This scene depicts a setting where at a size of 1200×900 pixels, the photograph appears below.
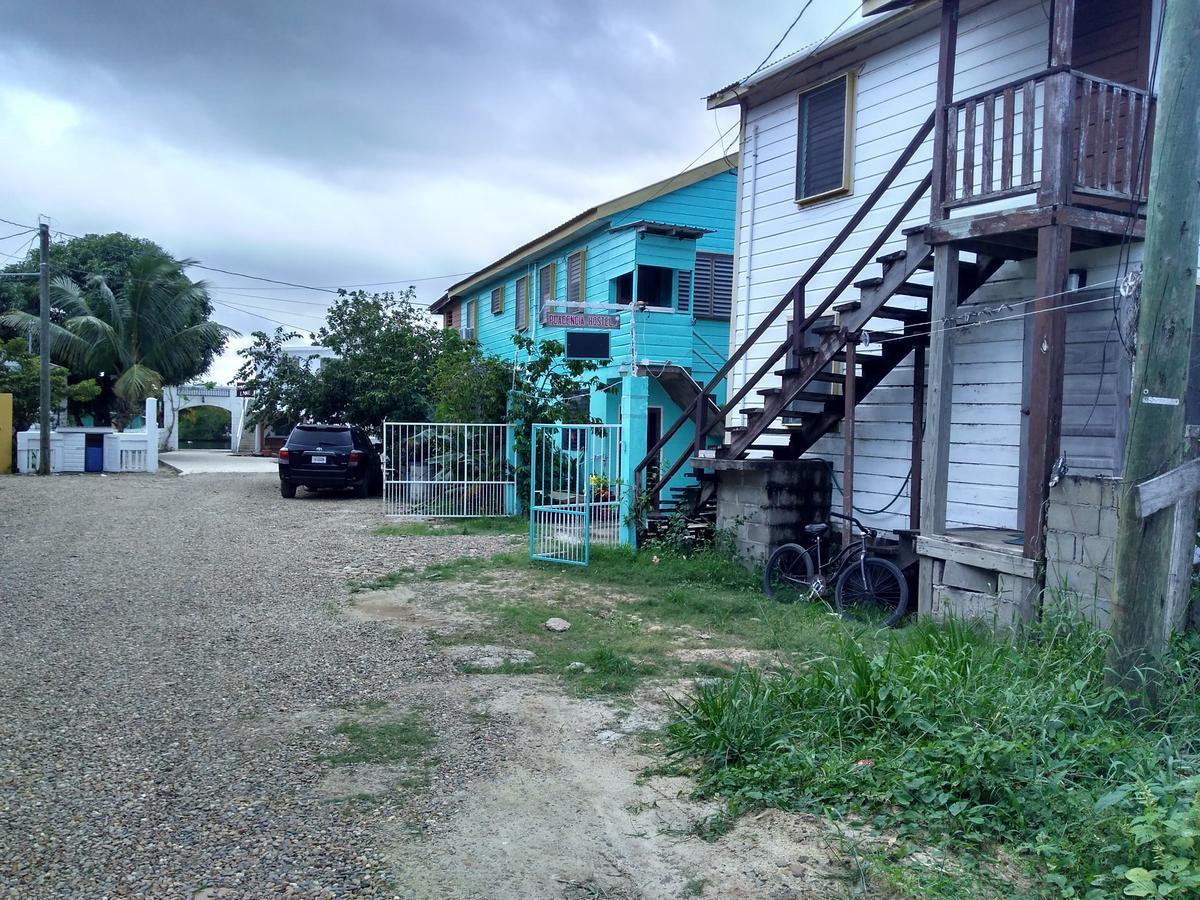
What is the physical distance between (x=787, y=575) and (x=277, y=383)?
1480cm

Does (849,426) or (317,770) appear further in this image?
(849,426)

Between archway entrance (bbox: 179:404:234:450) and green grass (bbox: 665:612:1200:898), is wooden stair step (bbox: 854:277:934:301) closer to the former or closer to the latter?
green grass (bbox: 665:612:1200:898)

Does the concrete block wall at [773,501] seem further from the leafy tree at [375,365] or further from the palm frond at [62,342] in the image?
the palm frond at [62,342]

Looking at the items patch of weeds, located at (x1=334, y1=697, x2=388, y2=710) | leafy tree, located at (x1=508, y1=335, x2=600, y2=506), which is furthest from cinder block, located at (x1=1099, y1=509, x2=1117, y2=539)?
leafy tree, located at (x1=508, y1=335, x2=600, y2=506)

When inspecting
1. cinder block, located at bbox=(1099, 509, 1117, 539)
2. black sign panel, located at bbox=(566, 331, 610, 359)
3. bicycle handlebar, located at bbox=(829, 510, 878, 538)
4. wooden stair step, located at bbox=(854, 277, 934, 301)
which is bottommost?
bicycle handlebar, located at bbox=(829, 510, 878, 538)

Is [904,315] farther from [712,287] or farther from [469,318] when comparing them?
[469,318]

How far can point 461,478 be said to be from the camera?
15.9 metres

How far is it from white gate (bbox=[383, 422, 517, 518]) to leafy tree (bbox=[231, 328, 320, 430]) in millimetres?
5520

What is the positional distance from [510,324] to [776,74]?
516 inches

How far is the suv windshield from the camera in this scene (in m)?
18.6

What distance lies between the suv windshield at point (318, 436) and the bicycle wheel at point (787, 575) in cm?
1170

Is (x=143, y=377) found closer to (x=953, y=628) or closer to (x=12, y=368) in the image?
(x=12, y=368)

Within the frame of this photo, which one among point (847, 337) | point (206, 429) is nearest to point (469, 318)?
point (847, 337)

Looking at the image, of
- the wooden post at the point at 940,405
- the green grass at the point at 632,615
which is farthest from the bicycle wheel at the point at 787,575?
the wooden post at the point at 940,405
